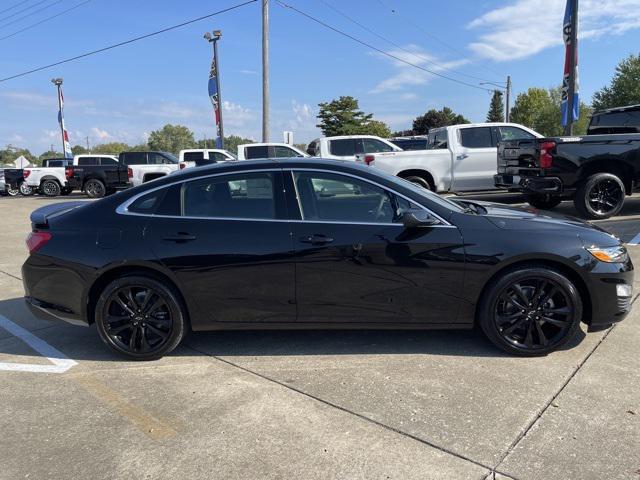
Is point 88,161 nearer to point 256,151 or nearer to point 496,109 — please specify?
point 256,151

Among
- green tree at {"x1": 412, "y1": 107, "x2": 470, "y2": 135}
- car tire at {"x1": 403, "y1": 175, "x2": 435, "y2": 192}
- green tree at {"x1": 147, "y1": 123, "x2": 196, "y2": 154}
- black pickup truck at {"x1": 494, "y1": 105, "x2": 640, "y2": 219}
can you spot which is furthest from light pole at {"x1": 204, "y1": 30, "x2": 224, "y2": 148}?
green tree at {"x1": 147, "y1": 123, "x2": 196, "y2": 154}

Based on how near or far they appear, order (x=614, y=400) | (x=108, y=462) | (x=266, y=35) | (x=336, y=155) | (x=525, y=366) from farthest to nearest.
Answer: (x=266, y=35) → (x=336, y=155) → (x=525, y=366) → (x=614, y=400) → (x=108, y=462)

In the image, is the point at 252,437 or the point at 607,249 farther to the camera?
the point at 607,249

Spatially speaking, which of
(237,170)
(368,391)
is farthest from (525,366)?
(237,170)

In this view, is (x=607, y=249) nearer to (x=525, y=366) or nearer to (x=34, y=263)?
(x=525, y=366)

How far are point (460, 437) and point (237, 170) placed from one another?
8.13ft

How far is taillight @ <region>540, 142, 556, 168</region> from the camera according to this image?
8.78 meters

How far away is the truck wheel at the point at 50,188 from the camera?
23.8 metres

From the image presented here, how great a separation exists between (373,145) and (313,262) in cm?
1065

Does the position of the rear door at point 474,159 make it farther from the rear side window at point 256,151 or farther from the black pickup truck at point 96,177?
the black pickup truck at point 96,177

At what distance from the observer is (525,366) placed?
3.70 m

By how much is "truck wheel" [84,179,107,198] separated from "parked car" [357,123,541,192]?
14.1 m

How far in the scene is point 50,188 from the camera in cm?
2395

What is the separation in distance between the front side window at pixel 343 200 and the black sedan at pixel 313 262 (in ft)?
0.04
